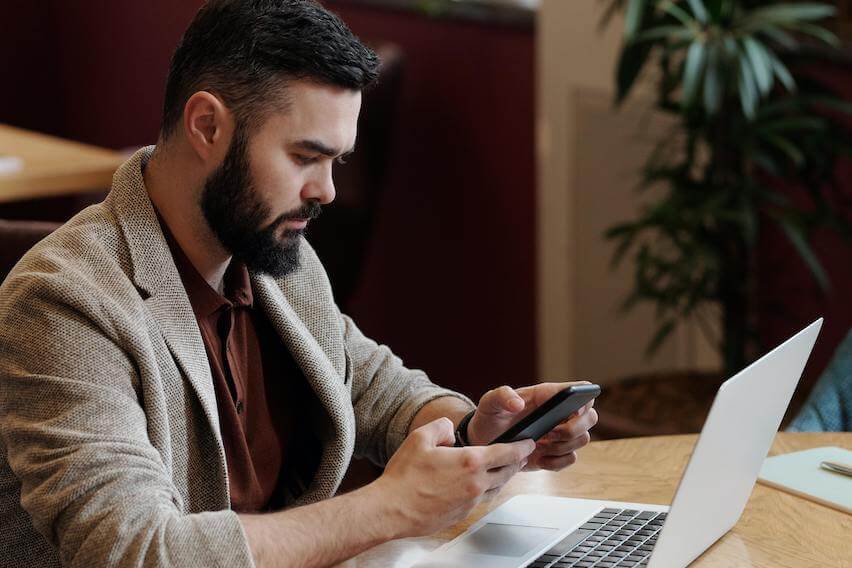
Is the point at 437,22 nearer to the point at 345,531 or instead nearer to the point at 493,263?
the point at 493,263

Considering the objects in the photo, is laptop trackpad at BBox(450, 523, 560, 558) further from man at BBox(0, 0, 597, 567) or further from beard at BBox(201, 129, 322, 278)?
beard at BBox(201, 129, 322, 278)

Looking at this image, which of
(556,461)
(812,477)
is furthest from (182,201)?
(812,477)

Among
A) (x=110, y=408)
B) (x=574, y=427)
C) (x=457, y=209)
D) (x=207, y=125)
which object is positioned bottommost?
(x=457, y=209)

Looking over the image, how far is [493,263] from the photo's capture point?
3887 millimetres

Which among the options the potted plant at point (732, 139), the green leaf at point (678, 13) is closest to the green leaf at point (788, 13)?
the potted plant at point (732, 139)

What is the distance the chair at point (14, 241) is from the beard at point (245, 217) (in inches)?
14.9

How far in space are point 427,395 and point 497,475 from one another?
39cm

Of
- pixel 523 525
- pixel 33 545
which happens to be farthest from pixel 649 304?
pixel 33 545

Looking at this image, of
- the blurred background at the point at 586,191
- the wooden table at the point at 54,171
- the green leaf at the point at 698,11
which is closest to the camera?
the green leaf at the point at 698,11

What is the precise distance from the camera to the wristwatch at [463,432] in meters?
1.60

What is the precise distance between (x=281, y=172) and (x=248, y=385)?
29cm

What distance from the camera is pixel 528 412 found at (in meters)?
1.52

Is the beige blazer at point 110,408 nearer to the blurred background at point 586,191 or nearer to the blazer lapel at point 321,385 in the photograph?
the blazer lapel at point 321,385

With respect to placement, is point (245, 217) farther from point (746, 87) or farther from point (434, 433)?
point (746, 87)
